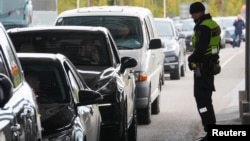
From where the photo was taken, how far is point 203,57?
500 inches

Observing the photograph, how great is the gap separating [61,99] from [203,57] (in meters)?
4.66

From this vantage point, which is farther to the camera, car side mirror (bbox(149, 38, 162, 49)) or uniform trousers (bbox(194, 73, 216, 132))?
car side mirror (bbox(149, 38, 162, 49))

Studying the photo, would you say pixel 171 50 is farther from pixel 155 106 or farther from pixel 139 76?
pixel 139 76

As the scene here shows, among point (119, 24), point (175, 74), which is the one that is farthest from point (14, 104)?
point (175, 74)

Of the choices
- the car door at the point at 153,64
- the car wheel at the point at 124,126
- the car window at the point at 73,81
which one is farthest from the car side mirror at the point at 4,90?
the car door at the point at 153,64

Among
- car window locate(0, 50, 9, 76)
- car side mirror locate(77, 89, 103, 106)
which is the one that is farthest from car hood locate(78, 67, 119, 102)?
car window locate(0, 50, 9, 76)

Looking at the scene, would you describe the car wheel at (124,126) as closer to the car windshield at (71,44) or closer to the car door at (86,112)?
the car windshield at (71,44)

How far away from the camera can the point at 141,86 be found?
1497 centimetres

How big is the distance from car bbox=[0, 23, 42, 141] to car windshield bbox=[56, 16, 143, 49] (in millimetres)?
8848

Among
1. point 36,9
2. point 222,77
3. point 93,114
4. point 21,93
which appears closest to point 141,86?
point 93,114

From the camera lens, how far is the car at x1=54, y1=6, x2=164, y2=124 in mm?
15062

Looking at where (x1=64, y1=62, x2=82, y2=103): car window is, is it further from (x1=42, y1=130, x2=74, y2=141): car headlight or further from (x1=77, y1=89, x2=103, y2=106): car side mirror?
(x1=42, y1=130, x2=74, y2=141): car headlight

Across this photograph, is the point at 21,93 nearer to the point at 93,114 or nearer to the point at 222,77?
the point at 93,114

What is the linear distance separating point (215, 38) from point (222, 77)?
50.3 ft
